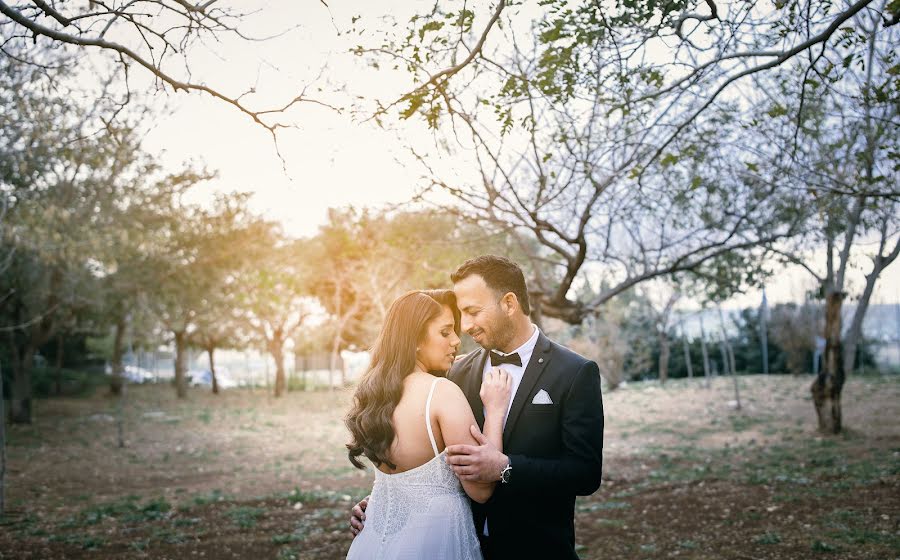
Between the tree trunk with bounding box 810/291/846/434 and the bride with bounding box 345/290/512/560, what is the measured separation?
43.1 feet

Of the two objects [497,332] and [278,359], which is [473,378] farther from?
[278,359]

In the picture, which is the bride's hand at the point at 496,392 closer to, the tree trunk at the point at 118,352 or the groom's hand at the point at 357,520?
the groom's hand at the point at 357,520

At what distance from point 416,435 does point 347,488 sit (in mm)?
9023

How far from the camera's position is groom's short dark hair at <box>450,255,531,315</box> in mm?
3330

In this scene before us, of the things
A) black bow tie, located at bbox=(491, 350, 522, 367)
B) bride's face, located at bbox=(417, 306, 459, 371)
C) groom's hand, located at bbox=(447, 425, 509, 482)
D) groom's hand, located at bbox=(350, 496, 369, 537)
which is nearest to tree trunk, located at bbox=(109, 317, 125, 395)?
groom's hand, located at bbox=(350, 496, 369, 537)

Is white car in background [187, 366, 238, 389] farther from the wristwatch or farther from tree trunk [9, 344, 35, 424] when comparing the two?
the wristwatch

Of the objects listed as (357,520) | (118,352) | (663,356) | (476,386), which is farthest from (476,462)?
(663,356)

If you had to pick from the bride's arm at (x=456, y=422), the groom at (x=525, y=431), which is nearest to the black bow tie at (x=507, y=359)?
the groom at (x=525, y=431)

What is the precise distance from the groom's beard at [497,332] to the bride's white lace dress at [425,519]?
451mm

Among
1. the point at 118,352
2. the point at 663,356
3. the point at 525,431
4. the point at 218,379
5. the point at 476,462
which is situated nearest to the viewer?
the point at 476,462

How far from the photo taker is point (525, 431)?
3164mm

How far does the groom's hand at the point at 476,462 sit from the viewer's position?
2777mm

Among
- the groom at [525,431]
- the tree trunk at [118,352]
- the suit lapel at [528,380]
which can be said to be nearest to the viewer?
the groom at [525,431]

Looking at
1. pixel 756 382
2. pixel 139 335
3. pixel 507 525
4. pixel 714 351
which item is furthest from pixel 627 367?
pixel 507 525
